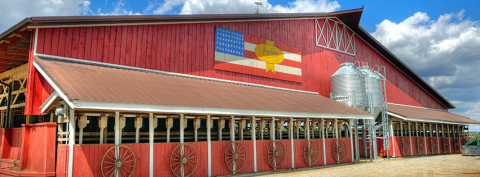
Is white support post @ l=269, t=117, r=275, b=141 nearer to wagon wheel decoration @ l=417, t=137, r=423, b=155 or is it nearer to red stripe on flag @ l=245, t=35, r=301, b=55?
red stripe on flag @ l=245, t=35, r=301, b=55

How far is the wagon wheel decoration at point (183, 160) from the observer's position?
12508 millimetres

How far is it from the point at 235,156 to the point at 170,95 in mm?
3740

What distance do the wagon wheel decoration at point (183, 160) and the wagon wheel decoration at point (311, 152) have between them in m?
6.47

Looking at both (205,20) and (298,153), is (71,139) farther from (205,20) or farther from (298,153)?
(298,153)

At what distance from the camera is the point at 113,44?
46.5 ft

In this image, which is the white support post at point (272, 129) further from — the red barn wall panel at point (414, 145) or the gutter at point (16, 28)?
the red barn wall panel at point (414, 145)

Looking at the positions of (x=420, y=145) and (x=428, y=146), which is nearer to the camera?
(x=420, y=145)

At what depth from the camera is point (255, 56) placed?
1955 cm

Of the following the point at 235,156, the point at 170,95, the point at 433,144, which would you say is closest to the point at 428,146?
the point at 433,144

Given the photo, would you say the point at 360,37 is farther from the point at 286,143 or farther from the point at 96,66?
the point at 96,66

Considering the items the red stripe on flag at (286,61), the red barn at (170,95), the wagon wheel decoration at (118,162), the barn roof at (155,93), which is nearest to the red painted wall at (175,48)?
the red barn at (170,95)

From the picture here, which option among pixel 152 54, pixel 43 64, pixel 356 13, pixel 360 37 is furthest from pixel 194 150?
pixel 360 37

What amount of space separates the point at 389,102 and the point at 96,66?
24.2 meters

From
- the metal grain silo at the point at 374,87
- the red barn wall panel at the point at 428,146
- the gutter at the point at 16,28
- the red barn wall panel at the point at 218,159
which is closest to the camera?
the gutter at the point at 16,28
